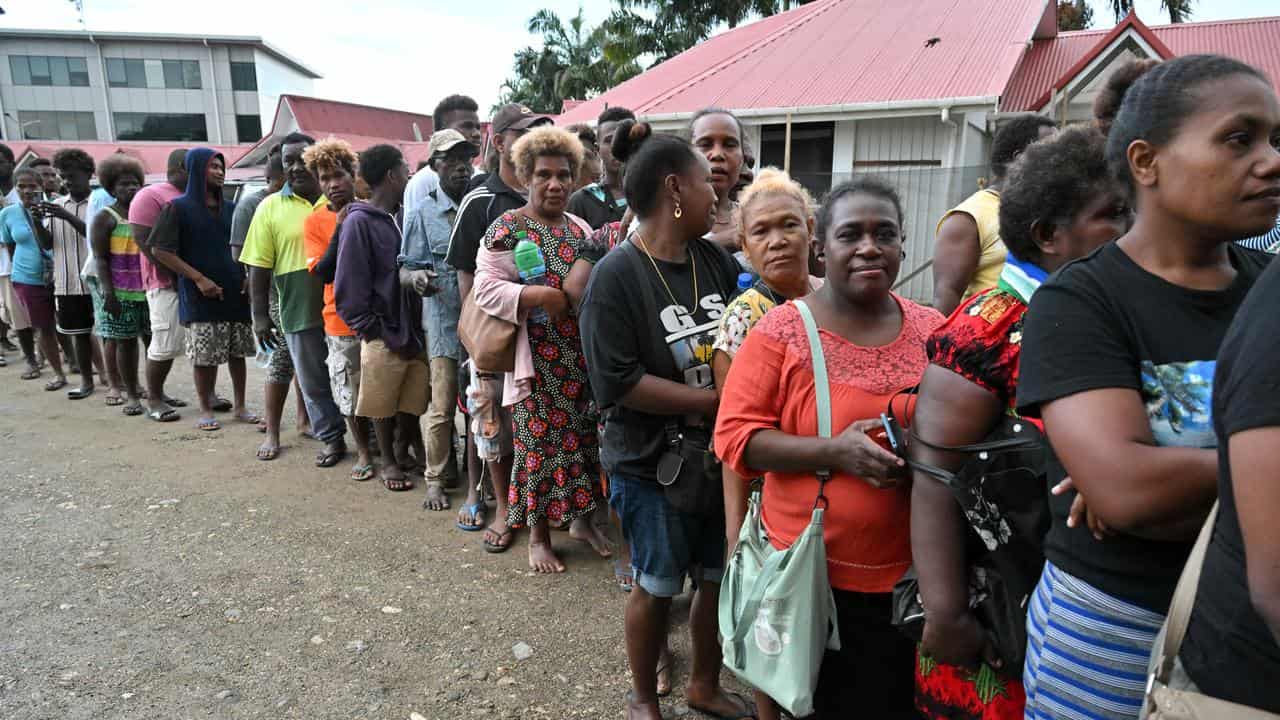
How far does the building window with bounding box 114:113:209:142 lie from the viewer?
42.0 m

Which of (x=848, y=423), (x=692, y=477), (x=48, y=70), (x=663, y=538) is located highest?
(x=48, y=70)

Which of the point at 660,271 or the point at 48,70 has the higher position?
the point at 48,70

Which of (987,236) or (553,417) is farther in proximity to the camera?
(553,417)

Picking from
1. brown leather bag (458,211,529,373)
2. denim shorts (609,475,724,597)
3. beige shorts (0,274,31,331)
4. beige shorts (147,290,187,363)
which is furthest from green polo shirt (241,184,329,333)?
beige shorts (0,274,31,331)

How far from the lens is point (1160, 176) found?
1215mm

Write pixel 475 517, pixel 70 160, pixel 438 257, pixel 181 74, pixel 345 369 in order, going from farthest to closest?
1. pixel 181 74
2. pixel 70 160
3. pixel 345 369
4. pixel 438 257
5. pixel 475 517

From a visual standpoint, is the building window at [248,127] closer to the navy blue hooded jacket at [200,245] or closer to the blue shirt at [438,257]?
the navy blue hooded jacket at [200,245]

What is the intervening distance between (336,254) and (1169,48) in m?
13.4

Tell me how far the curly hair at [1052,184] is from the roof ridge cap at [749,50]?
13731mm

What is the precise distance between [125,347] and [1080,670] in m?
7.93

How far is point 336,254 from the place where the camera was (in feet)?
16.5

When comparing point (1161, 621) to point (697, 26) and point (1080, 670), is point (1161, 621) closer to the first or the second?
point (1080, 670)

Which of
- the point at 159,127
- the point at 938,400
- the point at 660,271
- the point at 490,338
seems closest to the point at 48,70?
the point at 159,127

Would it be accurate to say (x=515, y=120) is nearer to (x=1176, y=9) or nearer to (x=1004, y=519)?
(x=1004, y=519)
